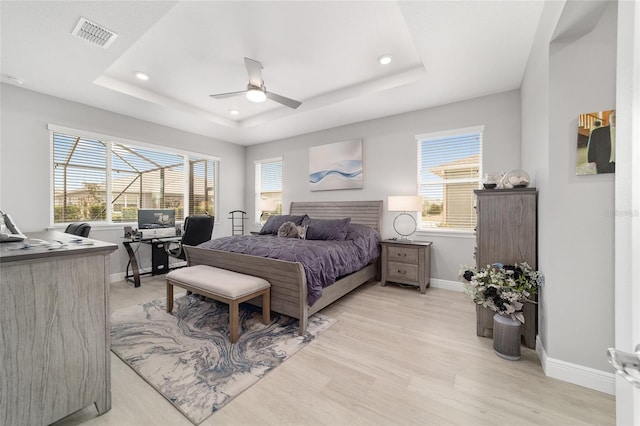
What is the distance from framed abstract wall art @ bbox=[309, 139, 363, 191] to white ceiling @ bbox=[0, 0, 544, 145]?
2.14 feet

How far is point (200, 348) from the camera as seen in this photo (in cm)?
216

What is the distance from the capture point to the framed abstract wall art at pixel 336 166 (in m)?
4.57

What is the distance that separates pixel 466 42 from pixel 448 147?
166 centimetres

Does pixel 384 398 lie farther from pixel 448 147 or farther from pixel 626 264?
pixel 448 147

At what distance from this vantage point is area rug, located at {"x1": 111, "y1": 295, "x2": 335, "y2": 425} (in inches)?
65.7

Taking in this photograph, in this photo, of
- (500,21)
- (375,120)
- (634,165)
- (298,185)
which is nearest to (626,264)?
(634,165)

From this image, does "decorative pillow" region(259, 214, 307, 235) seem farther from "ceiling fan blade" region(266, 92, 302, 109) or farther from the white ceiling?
"ceiling fan blade" region(266, 92, 302, 109)

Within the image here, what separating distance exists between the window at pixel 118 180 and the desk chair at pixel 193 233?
43.5 inches

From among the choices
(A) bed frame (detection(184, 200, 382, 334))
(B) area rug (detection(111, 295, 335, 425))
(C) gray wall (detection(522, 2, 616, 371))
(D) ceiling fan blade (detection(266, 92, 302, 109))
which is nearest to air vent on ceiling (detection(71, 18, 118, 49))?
(D) ceiling fan blade (detection(266, 92, 302, 109))

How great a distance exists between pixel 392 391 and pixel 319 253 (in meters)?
1.45

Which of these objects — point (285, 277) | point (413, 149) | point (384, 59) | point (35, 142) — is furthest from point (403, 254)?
point (35, 142)

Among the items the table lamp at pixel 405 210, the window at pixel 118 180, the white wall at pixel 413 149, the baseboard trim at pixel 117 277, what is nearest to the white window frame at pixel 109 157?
the window at pixel 118 180

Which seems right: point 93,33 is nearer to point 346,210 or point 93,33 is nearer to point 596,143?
point 346,210

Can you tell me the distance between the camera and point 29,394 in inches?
48.6
